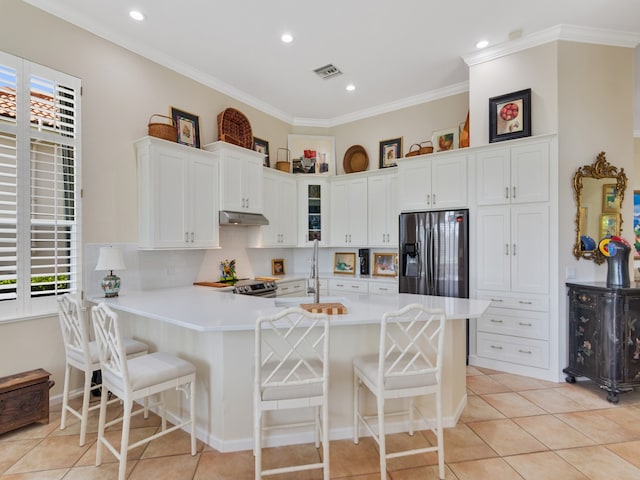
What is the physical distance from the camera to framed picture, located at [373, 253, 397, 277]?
5051mm

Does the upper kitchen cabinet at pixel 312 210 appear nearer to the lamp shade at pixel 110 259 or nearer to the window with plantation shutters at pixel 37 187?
the lamp shade at pixel 110 259

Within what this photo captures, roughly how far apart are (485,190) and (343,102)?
7.93 feet

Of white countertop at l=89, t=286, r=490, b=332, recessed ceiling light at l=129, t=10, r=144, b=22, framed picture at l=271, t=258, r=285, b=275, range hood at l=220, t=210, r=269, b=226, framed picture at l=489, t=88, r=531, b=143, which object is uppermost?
recessed ceiling light at l=129, t=10, r=144, b=22

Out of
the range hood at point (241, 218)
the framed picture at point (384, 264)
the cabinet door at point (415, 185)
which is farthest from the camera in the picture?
the framed picture at point (384, 264)

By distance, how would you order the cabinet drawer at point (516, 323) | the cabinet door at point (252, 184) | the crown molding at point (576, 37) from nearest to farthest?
the crown molding at point (576, 37) → the cabinet drawer at point (516, 323) → the cabinet door at point (252, 184)

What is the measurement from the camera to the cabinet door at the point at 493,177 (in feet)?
11.8

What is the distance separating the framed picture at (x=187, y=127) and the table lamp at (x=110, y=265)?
58.3 inches

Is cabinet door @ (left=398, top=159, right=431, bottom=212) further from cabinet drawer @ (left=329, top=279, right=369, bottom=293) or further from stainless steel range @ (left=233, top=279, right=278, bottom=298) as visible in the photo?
stainless steel range @ (left=233, top=279, right=278, bottom=298)

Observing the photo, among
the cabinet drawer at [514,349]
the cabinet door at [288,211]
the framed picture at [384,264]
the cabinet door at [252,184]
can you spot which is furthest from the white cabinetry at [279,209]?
the cabinet drawer at [514,349]

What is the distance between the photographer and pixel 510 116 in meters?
3.62

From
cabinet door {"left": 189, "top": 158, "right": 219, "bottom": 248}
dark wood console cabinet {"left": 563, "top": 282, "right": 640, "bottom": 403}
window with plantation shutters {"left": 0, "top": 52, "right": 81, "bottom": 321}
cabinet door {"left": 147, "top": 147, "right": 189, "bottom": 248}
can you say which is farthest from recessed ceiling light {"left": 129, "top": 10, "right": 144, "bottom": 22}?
dark wood console cabinet {"left": 563, "top": 282, "right": 640, "bottom": 403}

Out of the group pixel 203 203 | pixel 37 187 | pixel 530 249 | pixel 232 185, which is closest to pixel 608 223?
pixel 530 249

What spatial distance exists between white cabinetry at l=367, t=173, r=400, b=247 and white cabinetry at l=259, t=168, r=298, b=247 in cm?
114

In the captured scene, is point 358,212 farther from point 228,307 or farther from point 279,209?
point 228,307
